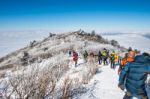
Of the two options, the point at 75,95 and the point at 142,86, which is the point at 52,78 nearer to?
the point at 75,95

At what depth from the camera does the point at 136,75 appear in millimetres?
4789

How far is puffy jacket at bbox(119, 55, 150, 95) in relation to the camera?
4715mm

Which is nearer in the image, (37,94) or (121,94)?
Answer: (37,94)

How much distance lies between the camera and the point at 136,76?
479 cm

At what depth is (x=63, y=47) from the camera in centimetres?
4238

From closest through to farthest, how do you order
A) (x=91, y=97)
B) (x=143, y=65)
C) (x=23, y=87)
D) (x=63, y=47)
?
1. (x=143, y=65)
2. (x=23, y=87)
3. (x=91, y=97)
4. (x=63, y=47)

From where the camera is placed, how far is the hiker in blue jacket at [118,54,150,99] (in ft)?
15.5

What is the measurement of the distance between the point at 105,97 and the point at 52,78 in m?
1.76

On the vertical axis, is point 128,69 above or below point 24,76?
above

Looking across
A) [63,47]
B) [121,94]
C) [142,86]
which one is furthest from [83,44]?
[142,86]

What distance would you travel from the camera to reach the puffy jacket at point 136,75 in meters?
4.71

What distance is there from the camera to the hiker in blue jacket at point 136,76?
4.72m

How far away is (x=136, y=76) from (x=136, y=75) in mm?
21

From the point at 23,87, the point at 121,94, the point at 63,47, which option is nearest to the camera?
the point at 23,87
